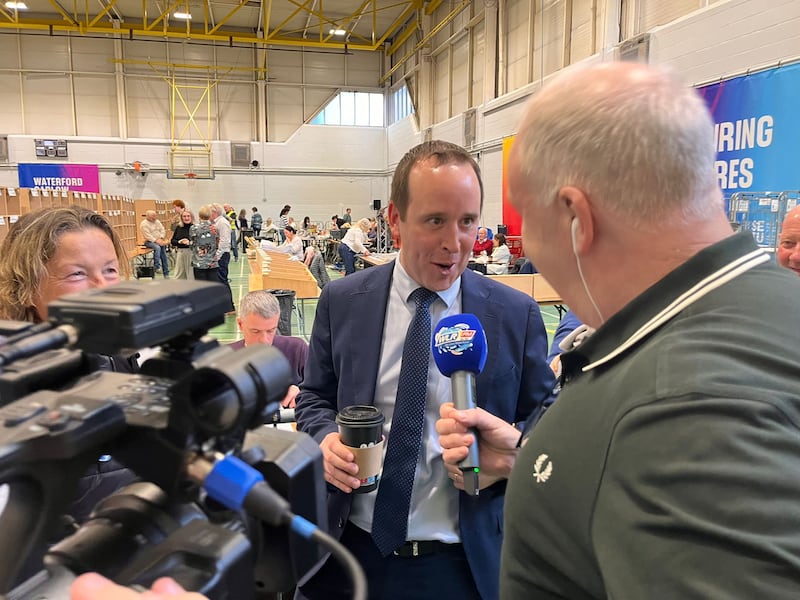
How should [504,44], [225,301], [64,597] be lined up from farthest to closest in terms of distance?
[504,44]
[225,301]
[64,597]

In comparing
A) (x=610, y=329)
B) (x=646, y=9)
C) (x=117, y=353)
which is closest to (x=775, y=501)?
(x=610, y=329)

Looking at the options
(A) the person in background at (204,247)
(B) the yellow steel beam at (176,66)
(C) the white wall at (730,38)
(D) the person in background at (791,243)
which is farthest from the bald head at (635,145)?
(B) the yellow steel beam at (176,66)

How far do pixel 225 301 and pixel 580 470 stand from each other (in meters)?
0.48

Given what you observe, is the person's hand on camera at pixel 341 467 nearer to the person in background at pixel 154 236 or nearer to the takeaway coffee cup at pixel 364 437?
the takeaway coffee cup at pixel 364 437

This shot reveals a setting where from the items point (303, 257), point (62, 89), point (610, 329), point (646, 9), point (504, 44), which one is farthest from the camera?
point (62, 89)

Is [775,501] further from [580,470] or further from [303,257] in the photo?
[303,257]

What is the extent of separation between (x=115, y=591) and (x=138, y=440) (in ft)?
0.44

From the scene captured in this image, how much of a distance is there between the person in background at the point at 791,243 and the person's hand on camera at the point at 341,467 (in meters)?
3.00

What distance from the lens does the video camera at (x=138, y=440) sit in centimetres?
53

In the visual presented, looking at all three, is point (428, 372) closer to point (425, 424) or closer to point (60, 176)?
point (425, 424)

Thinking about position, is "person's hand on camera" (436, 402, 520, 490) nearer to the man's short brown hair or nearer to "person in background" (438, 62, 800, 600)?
"person in background" (438, 62, 800, 600)

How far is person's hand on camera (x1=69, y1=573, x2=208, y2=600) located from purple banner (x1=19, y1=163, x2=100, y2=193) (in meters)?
17.9

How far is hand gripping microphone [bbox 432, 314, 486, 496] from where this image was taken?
123cm

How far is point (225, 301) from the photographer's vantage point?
2.15 ft
